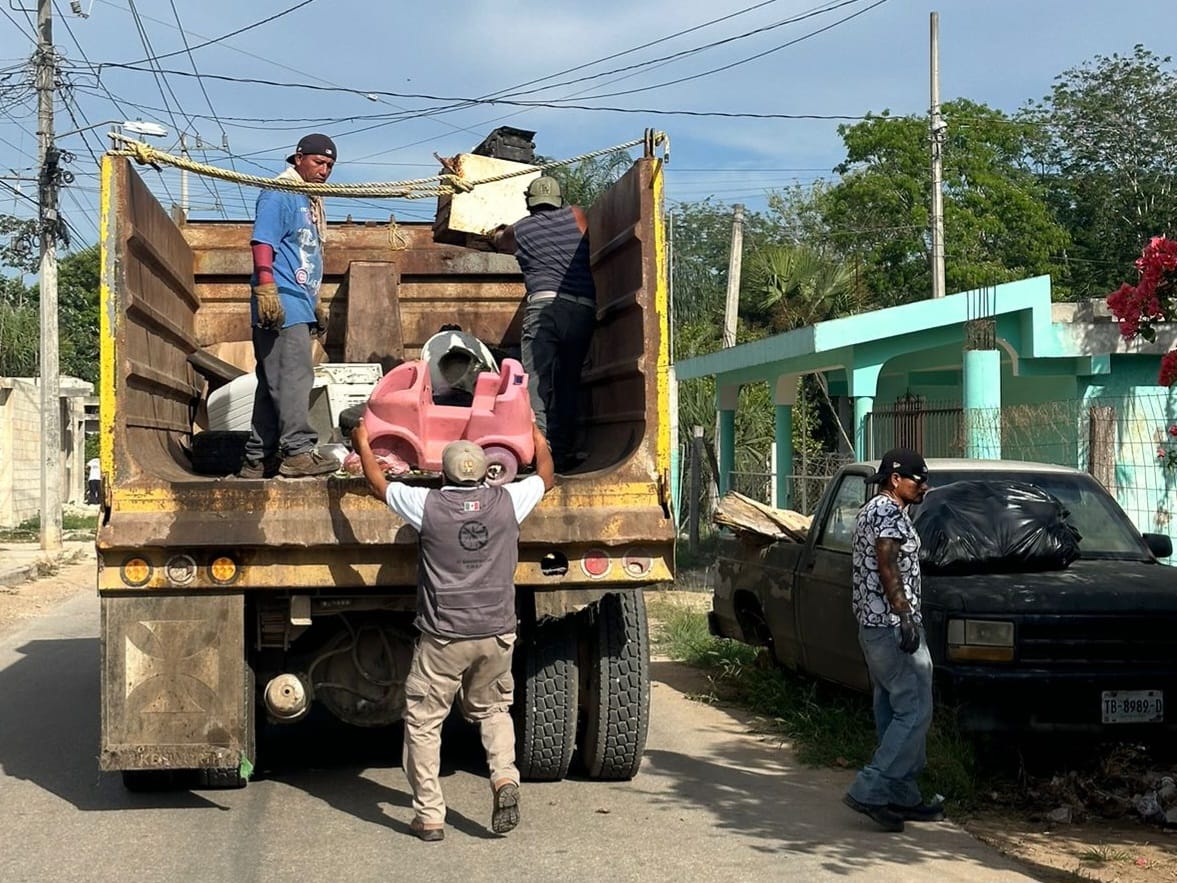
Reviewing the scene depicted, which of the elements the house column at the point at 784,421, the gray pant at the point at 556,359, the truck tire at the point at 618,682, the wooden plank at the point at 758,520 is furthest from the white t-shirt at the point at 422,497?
the house column at the point at 784,421

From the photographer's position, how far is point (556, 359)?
784cm

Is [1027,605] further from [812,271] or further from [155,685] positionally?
[812,271]

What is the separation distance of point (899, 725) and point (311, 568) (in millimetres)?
2577

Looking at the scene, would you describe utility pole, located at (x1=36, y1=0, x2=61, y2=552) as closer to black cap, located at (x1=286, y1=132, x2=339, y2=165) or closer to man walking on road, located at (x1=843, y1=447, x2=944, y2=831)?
black cap, located at (x1=286, y1=132, x2=339, y2=165)

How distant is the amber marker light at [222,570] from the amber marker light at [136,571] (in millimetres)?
253

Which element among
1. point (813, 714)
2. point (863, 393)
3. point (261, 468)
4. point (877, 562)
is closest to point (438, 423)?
point (261, 468)

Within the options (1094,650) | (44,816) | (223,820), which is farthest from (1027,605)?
(44,816)

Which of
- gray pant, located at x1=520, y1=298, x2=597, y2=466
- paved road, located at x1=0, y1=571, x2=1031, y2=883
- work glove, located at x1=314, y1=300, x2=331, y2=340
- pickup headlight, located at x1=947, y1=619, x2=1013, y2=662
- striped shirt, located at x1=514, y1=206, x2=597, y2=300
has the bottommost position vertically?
paved road, located at x1=0, y1=571, x2=1031, y2=883

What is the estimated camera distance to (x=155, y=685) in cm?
615

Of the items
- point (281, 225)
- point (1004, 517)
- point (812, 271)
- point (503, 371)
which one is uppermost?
point (812, 271)

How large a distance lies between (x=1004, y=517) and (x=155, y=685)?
14.2 feet

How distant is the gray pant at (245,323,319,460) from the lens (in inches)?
276

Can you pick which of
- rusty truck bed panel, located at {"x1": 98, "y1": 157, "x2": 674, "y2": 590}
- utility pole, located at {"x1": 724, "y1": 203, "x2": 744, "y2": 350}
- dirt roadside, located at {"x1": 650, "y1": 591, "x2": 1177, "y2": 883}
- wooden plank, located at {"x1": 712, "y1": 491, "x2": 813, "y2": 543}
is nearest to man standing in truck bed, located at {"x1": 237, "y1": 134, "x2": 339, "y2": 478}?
rusty truck bed panel, located at {"x1": 98, "y1": 157, "x2": 674, "y2": 590}

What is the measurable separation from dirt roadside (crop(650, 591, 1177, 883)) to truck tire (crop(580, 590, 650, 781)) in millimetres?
1493
